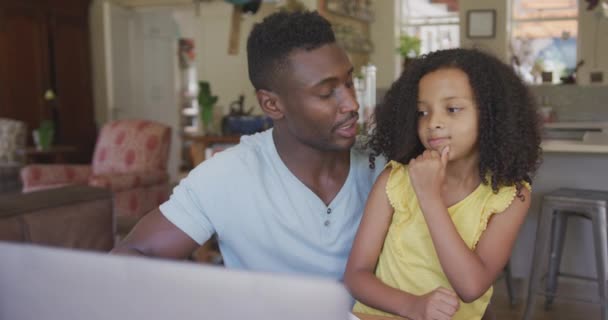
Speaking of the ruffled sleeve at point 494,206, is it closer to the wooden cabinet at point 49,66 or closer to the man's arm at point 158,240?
the man's arm at point 158,240

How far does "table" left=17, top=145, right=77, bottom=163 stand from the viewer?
594 cm

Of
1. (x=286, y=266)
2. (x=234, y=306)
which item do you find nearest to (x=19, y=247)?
(x=234, y=306)

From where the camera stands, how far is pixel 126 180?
430cm

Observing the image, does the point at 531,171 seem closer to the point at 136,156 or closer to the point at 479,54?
the point at 479,54

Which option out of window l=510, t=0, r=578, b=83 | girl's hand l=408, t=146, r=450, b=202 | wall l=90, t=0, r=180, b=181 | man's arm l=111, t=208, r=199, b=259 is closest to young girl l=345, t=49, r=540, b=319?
girl's hand l=408, t=146, r=450, b=202

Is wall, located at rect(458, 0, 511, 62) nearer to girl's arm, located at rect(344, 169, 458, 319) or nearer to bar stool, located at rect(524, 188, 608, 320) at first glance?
bar stool, located at rect(524, 188, 608, 320)

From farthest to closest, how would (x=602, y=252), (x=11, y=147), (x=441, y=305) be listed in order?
(x=11, y=147), (x=602, y=252), (x=441, y=305)

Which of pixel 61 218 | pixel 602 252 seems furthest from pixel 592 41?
pixel 61 218

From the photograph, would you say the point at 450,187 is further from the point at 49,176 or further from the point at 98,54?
the point at 98,54

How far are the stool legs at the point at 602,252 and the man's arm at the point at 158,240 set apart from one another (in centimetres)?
224

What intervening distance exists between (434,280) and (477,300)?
100 millimetres

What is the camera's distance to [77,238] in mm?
2428

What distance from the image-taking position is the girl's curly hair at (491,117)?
120 cm

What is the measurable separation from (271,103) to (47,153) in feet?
A: 18.2
